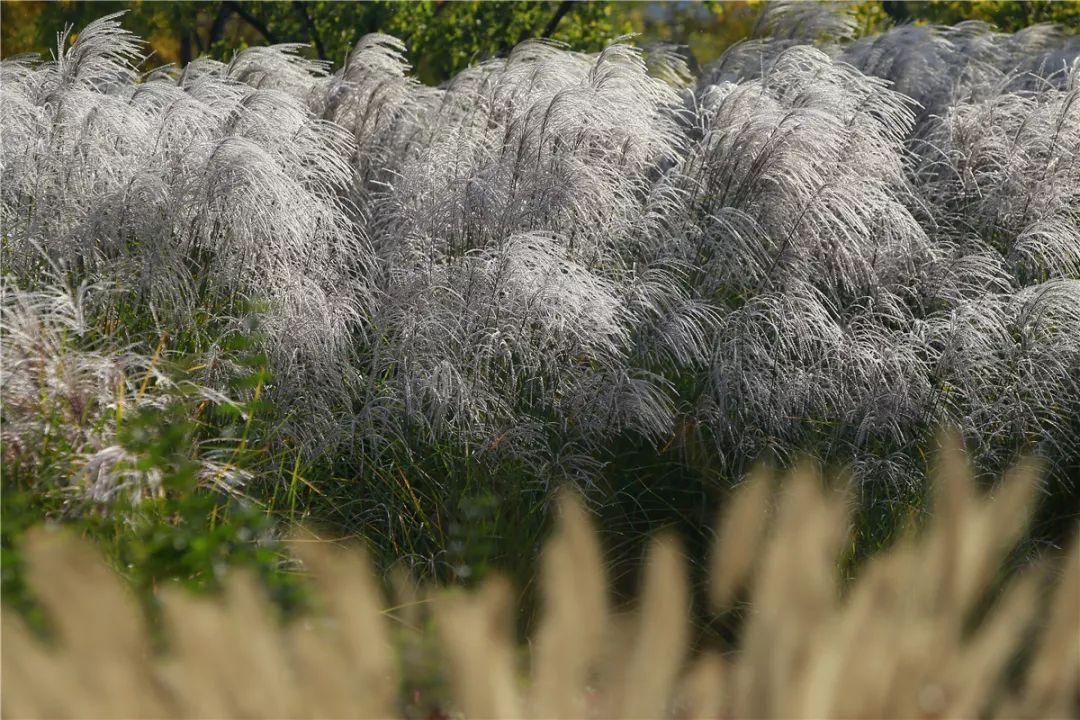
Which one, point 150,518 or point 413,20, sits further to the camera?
point 413,20

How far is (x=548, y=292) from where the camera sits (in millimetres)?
4227

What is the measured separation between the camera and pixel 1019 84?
Result: 8.27 meters

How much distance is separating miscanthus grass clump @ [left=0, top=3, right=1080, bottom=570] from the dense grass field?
16 mm

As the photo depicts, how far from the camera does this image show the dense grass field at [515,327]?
372 cm

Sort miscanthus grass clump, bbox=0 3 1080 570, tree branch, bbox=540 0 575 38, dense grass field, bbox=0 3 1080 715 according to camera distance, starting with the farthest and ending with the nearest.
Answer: tree branch, bbox=540 0 575 38
miscanthus grass clump, bbox=0 3 1080 570
dense grass field, bbox=0 3 1080 715

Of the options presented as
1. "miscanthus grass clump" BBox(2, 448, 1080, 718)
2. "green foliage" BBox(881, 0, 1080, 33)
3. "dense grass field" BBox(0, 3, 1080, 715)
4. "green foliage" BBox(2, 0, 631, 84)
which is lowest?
"green foliage" BBox(881, 0, 1080, 33)

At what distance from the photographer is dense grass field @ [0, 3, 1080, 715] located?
3.72 m

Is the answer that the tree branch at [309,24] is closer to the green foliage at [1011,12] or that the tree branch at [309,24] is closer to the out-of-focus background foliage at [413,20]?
the out-of-focus background foliage at [413,20]

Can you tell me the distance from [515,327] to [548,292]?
18cm

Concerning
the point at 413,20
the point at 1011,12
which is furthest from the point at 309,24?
the point at 1011,12

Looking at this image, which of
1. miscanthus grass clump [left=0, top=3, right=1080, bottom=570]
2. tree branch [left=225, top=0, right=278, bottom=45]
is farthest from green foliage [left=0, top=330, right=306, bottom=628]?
tree branch [left=225, top=0, right=278, bottom=45]

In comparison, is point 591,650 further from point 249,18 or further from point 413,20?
point 249,18

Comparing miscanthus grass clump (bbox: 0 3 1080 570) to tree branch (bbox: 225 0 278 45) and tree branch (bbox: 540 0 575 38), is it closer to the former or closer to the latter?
tree branch (bbox: 540 0 575 38)

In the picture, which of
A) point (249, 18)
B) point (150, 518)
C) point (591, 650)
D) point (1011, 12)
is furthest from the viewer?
point (1011, 12)
